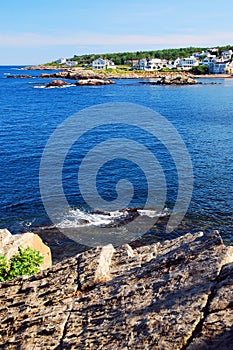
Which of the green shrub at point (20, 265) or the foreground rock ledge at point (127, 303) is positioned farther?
the green shrub at point (20, 265)

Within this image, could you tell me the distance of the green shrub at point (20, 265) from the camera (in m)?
17.1

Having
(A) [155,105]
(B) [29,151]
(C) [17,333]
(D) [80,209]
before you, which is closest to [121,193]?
(D) [80,209]

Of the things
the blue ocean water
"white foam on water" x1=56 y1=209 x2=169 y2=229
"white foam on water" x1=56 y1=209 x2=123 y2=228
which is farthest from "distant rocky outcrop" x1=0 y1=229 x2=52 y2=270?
the blue ocean water

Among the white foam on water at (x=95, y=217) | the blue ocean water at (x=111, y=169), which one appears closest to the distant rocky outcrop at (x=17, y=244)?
the white foam on water at (x=95, y=217)

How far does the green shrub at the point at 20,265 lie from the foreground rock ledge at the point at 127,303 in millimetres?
2521

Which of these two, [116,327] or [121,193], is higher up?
[116,327]

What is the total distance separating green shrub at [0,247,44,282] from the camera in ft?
56.1

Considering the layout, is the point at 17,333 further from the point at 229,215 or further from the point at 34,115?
the point at 34,115

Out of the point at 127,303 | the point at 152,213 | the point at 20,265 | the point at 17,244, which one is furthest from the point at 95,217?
the point at 127,303

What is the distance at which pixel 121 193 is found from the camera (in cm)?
4088

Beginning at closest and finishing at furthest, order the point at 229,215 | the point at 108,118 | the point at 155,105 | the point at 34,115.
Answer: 1. the point at 229,215
2. the point at 108,118
3. the point at 34,115
4. the point at 155,105

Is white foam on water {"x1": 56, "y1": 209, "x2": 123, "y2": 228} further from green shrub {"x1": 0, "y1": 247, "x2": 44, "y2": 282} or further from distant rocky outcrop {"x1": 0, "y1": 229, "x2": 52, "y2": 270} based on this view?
green shrub {"x1": 0, "y1": 247, "x2": 44, "y2": 282}

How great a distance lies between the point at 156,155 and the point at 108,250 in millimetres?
41164

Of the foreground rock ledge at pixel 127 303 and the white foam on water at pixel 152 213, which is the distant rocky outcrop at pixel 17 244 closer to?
the foreground rock ledge at pixel 127 303
